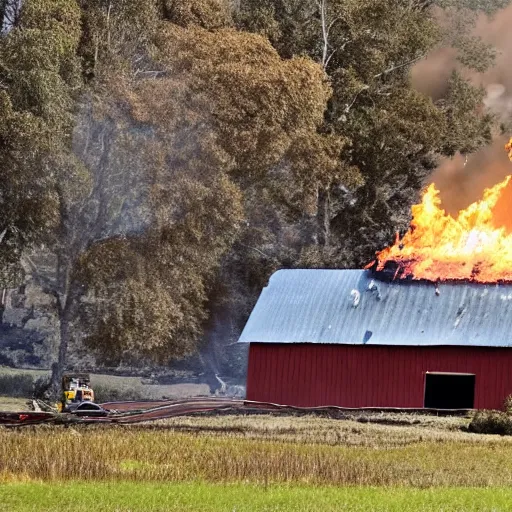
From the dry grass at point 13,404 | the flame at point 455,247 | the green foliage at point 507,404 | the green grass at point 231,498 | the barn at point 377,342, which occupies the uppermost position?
the flame at point 455,247

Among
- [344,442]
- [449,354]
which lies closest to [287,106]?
[449,354]

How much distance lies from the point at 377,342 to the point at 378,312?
1.79 meters

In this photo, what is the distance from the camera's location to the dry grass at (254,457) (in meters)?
23.9

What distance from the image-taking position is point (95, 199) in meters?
55.8

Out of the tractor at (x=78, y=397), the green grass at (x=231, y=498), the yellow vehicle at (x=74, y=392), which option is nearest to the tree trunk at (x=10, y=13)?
the tractor at (x=78, y=397)

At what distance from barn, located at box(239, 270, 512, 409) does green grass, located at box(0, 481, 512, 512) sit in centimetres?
2382

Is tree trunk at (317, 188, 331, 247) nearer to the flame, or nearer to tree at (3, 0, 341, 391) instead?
tree at (3, 0, 341, 391)

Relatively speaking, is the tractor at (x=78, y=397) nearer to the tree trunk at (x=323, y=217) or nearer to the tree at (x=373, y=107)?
the tree at (x=373, y=107)

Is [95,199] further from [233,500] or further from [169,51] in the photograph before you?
[233,500]

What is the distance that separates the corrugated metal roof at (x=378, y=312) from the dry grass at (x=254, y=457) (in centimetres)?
1267

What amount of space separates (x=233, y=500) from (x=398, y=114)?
49284 millimetres

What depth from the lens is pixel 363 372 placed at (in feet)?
158

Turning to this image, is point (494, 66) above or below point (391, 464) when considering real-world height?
above

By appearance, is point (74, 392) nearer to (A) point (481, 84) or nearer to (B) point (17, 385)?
(B) point (17, 385)
